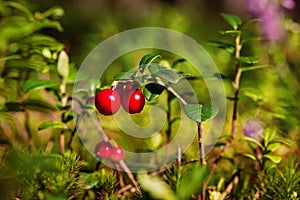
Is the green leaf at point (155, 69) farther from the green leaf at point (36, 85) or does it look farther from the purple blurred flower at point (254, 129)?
the purple blurred flower at point (254, 129)

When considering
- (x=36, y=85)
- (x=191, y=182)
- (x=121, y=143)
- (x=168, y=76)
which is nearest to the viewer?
(x=191, y=182)

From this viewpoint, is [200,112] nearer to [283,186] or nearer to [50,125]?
[283,186]

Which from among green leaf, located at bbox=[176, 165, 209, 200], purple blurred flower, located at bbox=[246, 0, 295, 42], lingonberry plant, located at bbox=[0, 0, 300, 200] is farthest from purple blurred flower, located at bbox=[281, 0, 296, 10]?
green leaf, located at bbox=[176, 165, 209, 200]

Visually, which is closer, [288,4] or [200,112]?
[200,112]

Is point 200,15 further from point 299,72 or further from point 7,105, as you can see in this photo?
point 7,105

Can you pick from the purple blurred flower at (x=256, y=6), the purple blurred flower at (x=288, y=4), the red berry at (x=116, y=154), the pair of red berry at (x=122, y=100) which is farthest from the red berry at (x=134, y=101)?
the purple blurred flower at (x=256, y=6)

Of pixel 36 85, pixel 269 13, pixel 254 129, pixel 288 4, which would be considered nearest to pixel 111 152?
pixel 36 85

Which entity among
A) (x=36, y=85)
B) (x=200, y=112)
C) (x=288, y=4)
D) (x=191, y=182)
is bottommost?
(x=191, y=182)
